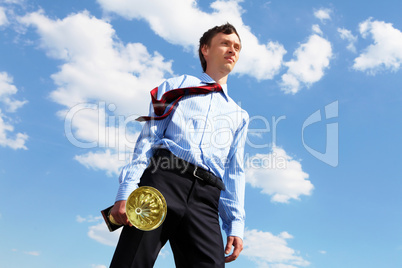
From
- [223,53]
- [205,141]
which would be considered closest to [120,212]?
[205,141]

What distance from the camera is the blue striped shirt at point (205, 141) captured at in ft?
11.2

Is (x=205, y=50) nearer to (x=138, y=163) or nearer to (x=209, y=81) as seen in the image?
(x=209, y=81)

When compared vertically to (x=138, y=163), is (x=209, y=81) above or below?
above

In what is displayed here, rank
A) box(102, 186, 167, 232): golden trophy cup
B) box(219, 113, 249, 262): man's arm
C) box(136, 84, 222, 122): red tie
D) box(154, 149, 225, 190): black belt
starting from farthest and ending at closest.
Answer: box(219, 113, 249, 262): man's arm
box(136, 84, 222, 122): red tie
box(154, 149, 225, 190): black belt
box(102, 186, 167, 232): golden trophy cup

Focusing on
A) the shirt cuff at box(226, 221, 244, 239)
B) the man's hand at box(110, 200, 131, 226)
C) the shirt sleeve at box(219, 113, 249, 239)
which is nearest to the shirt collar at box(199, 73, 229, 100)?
the shirt sleeve at box(219, 113, 249, 239)

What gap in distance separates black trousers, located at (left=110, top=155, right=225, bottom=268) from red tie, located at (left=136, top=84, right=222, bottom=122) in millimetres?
551

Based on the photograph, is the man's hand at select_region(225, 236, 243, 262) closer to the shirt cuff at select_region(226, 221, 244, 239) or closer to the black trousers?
the shirt cuff at select_region(226, 221, 244, 239)

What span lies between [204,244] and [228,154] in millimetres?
1094

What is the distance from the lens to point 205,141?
143 inches

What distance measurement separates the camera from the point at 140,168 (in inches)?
131

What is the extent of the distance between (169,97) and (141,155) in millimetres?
736

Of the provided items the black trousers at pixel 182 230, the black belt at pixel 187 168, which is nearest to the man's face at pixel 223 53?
the black belt at pixel 187 168

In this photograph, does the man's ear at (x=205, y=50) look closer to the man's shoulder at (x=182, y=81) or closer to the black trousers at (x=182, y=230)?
the man's shoulder at (x=182, y=81)

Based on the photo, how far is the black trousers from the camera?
3137 mm
